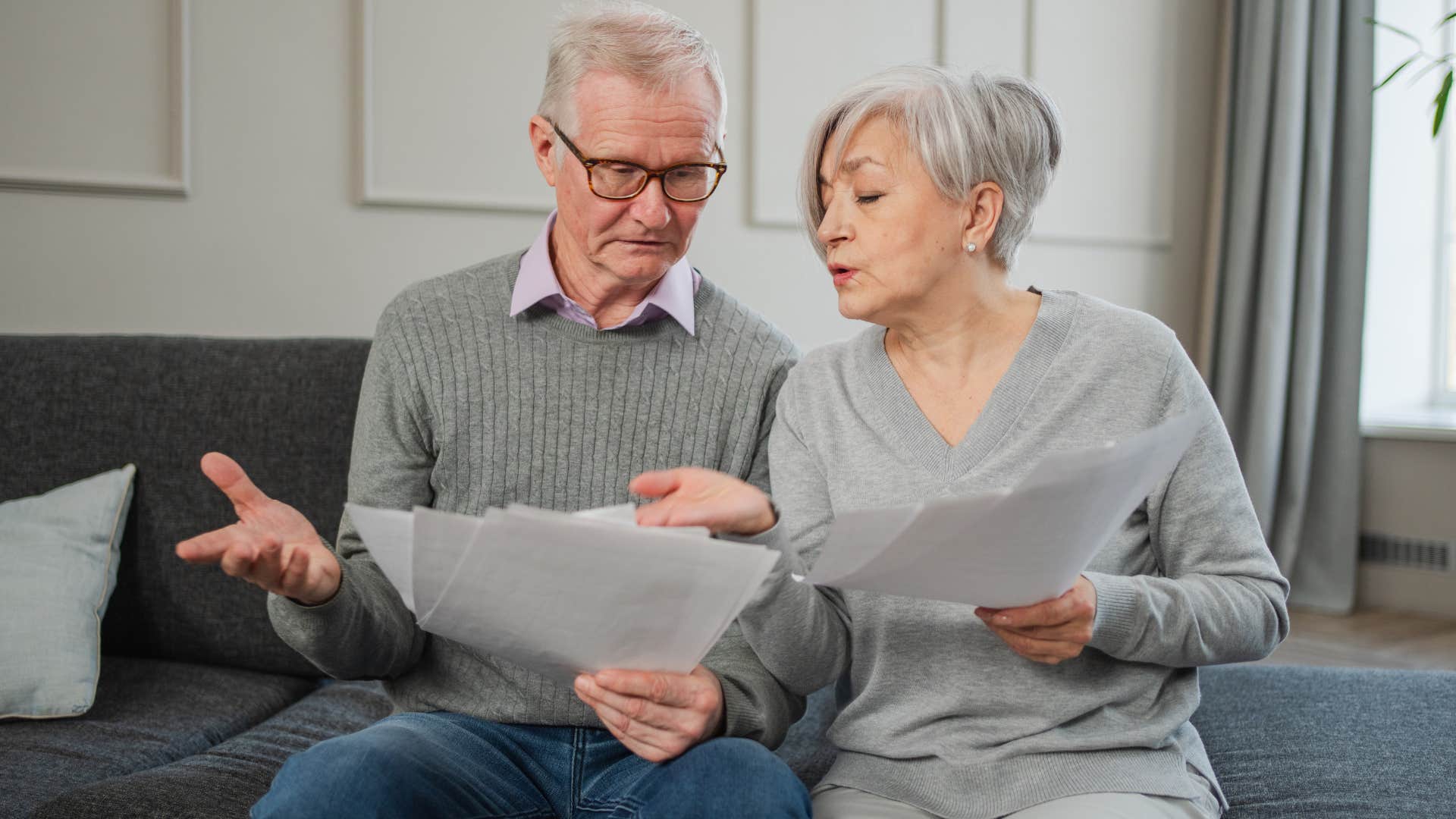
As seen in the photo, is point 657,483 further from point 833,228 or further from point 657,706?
point 833,228

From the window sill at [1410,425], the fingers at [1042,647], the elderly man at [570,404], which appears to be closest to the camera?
the fingers at [1042,647]

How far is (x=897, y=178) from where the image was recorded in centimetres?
127

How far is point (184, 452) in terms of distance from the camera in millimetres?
1780

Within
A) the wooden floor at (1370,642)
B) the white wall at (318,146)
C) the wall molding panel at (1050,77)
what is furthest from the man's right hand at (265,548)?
the wooden floor at (1370,642)

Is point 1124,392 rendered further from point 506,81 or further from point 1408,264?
point 1408,264

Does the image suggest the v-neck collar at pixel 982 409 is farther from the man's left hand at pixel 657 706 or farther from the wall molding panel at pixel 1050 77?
the wall molding panel at pixel 1050 77

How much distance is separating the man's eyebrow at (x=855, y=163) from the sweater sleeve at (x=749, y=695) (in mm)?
530

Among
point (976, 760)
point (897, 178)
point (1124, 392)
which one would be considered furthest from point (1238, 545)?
point (897, 178)

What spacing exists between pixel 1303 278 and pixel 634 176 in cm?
313

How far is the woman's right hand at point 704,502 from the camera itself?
0.98m

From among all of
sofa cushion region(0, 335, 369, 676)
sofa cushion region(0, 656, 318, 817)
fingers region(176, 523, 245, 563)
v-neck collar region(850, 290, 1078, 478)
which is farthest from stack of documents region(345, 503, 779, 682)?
sofa cushion region(0, 335, 369, 676)

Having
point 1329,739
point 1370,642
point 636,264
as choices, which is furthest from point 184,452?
point 1370,642

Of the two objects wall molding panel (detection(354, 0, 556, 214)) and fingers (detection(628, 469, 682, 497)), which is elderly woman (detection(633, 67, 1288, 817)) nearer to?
fingers (detection(628, 469, 682, 497))

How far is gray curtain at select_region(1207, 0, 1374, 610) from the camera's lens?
3705 millimetres
